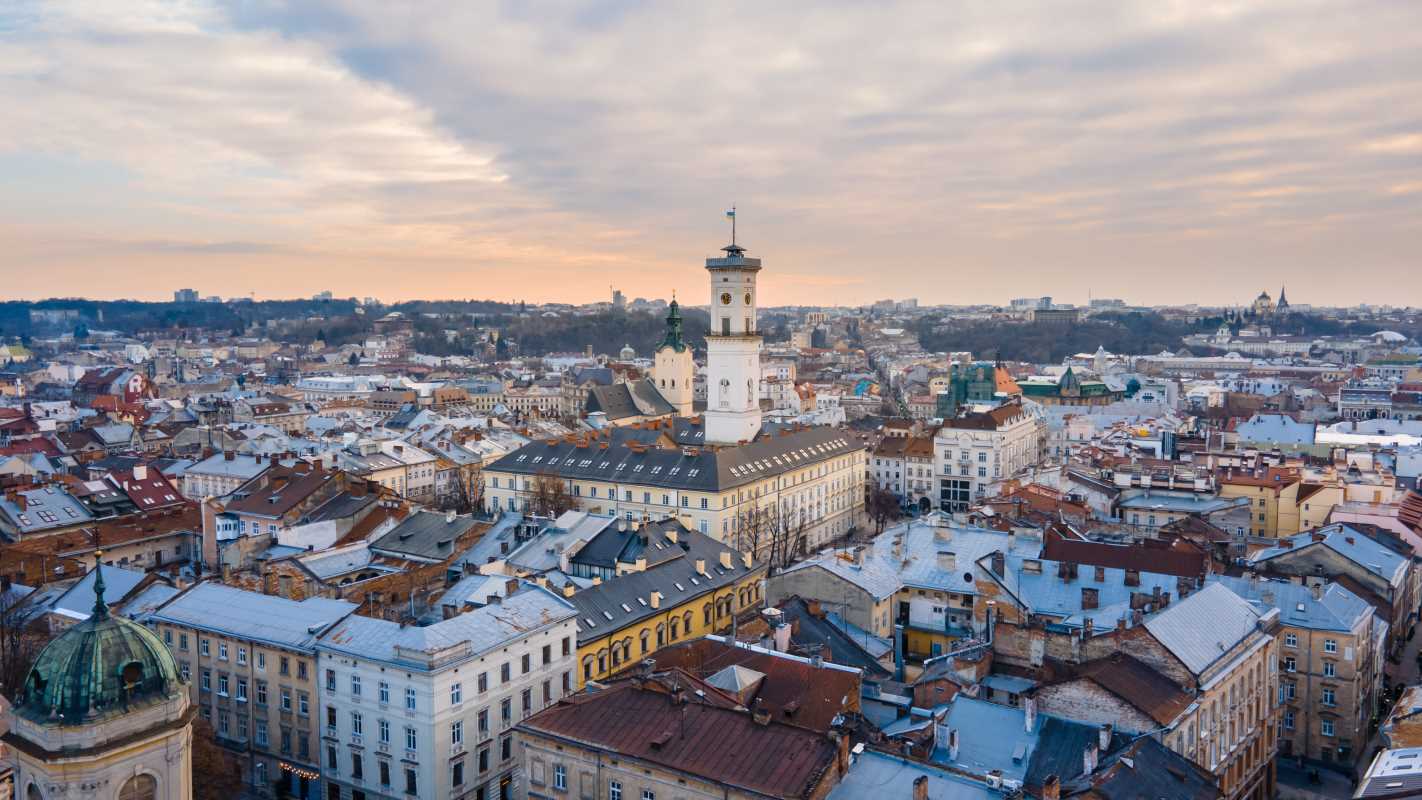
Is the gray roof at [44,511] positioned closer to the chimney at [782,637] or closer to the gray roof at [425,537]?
the gray roof at [425,537]

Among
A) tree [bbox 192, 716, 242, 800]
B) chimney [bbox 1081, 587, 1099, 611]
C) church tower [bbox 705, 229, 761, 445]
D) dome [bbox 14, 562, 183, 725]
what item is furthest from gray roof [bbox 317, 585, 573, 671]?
church tower [bbox 705, 229, 761, 445]

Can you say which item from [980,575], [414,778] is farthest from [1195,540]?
[414,778]

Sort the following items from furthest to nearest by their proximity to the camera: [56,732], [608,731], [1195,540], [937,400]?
[937,400], [1195,540], [608,731], [56,732]

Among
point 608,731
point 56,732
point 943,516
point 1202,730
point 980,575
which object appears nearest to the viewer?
point 56,732

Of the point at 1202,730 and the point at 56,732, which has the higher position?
the point at 56,732

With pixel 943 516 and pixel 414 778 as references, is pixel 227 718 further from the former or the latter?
pixel 943 516

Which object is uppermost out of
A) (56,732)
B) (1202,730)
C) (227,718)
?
(56,732)

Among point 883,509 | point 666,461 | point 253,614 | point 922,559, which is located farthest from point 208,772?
Result: point 883,509
